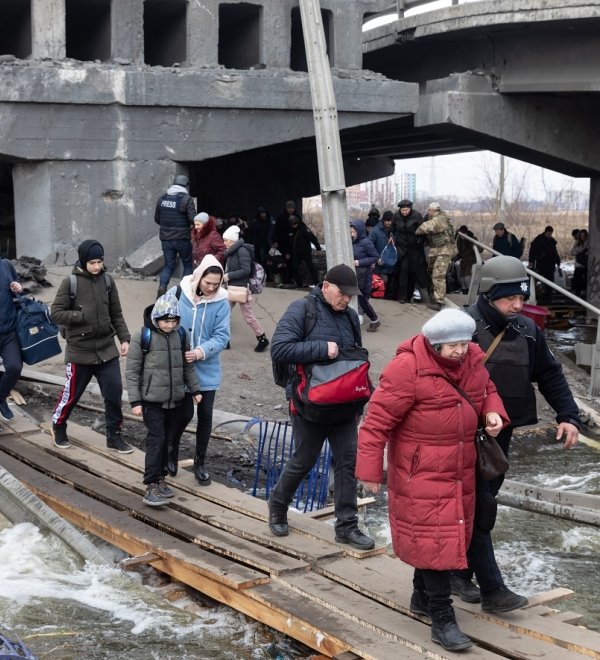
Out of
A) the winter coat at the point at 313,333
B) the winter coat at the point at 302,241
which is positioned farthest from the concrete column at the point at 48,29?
the winter coat at the point at 313,333

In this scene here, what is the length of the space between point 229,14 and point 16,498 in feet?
44.6

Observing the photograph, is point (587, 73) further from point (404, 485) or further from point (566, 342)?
point (404, 485)

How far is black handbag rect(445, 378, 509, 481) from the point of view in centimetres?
494

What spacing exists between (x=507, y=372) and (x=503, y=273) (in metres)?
0.52

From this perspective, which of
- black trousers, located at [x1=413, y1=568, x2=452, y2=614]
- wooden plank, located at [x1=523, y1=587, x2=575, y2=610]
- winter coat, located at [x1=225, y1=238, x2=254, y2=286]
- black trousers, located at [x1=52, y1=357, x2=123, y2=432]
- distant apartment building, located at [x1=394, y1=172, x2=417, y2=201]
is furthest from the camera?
distant apartment building, located at [x1=394, y1=172, x2=417, y2=201]

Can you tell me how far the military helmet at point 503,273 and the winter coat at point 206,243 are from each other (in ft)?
27.3

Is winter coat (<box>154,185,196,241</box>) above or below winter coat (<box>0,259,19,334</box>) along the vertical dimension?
above

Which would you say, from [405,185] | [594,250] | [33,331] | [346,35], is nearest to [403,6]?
[346,35]

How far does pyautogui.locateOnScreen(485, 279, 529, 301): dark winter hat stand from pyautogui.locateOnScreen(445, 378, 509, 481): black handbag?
69 centimetres

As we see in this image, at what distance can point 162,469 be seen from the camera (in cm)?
730

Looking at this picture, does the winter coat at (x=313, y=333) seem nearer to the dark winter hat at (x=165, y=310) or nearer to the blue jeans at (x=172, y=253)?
the dark winter hat at (x=165, y=310)

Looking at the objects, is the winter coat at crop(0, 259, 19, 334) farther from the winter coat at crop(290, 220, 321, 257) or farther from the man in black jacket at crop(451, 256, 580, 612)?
the winter coat at crop(290, 220, 321, 257)

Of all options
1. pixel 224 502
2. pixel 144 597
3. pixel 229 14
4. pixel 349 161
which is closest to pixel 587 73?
pixel 229 14

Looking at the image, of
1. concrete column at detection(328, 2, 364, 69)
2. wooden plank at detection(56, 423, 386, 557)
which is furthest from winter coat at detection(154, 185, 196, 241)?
concrete column at detection(328, 2, 364, 69)
